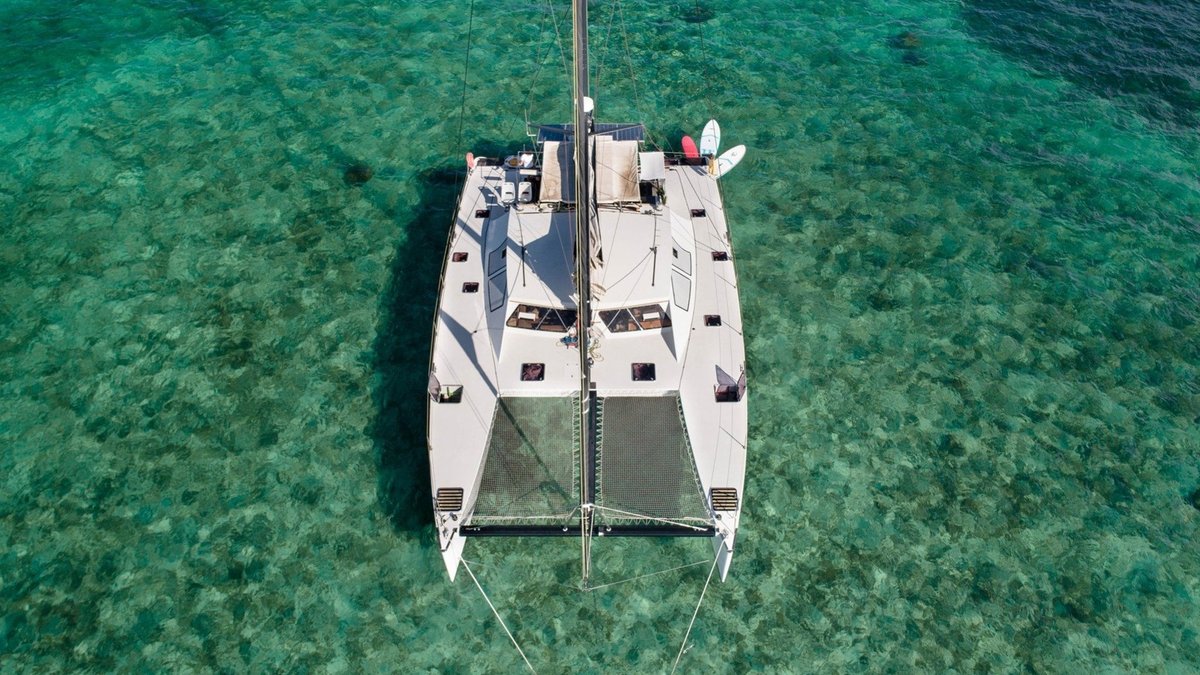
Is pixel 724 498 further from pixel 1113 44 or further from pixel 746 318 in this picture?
pixel 1113 44

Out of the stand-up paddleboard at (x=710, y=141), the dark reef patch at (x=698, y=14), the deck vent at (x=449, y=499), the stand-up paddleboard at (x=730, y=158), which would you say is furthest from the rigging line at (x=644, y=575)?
the dark reef patch at (x=698, y=14)

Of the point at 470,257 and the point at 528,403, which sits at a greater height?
the point at 470,257

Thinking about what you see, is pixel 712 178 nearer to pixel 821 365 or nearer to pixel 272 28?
pixel 821 365

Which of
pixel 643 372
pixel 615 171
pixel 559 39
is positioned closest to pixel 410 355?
pixel 643 372

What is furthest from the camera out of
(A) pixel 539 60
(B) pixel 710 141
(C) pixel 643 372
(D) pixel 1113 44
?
(D) pixel 1113 44

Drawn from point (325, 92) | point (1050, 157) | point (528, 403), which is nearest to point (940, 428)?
point (528, 403)

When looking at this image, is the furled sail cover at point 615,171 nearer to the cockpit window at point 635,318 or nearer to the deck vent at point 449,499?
the cockpit window at point 635,318

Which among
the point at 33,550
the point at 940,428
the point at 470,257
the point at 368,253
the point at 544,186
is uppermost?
the point at 544,186
